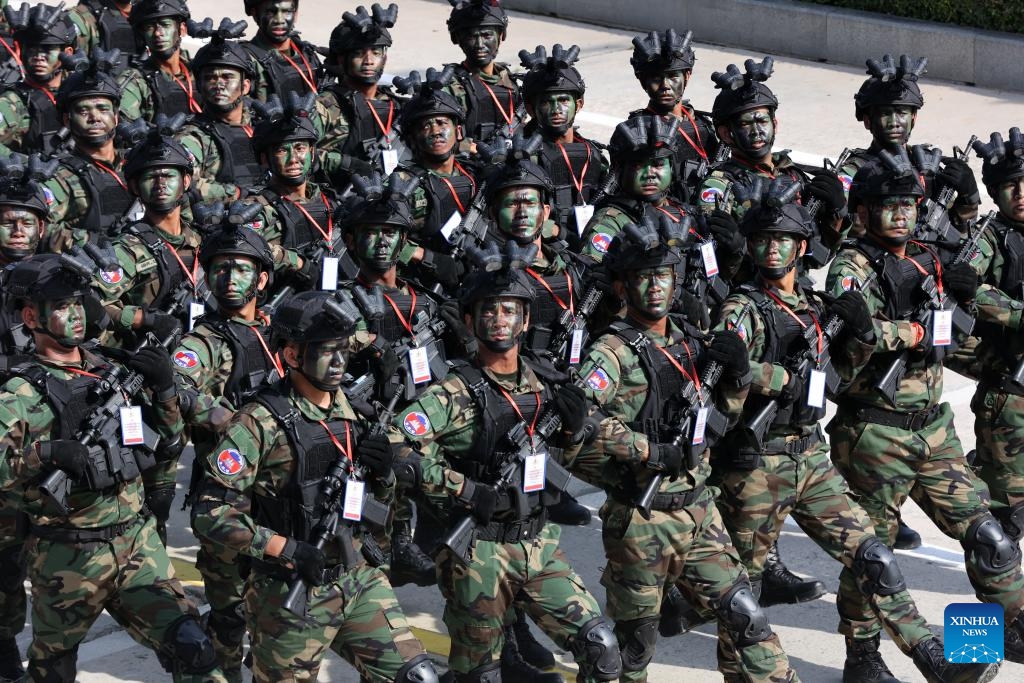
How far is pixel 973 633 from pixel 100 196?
611cm

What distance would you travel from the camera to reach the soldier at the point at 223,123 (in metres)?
13.8

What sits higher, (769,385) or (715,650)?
(769,385)

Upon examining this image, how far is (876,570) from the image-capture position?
10164 millimetres

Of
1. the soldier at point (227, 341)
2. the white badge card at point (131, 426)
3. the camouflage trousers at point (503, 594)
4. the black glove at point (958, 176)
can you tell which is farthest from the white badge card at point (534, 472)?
the black glove at point (958, 176)

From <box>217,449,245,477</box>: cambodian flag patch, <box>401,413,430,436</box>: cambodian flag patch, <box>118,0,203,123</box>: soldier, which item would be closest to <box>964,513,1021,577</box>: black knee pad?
<box>401,413,430,436</box>: cambodian flag patch

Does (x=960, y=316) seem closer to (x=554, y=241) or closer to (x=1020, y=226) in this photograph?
(x=1020, y=226)

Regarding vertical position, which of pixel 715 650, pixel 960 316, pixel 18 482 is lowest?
pixel 715 650

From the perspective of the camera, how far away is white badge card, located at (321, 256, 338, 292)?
39.0 ft

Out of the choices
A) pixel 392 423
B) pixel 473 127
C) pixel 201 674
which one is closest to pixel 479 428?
pixel 392 423

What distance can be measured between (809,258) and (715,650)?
9.33 feet

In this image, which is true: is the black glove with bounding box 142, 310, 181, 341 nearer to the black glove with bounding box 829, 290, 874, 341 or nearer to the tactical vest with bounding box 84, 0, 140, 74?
the black glove with bounding box 829, 290, 874, 341

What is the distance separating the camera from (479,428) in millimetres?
9461

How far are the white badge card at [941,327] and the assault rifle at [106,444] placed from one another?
4320 mm

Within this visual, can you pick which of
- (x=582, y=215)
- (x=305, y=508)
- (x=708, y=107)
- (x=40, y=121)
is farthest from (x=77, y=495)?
(x=708, y=107)
